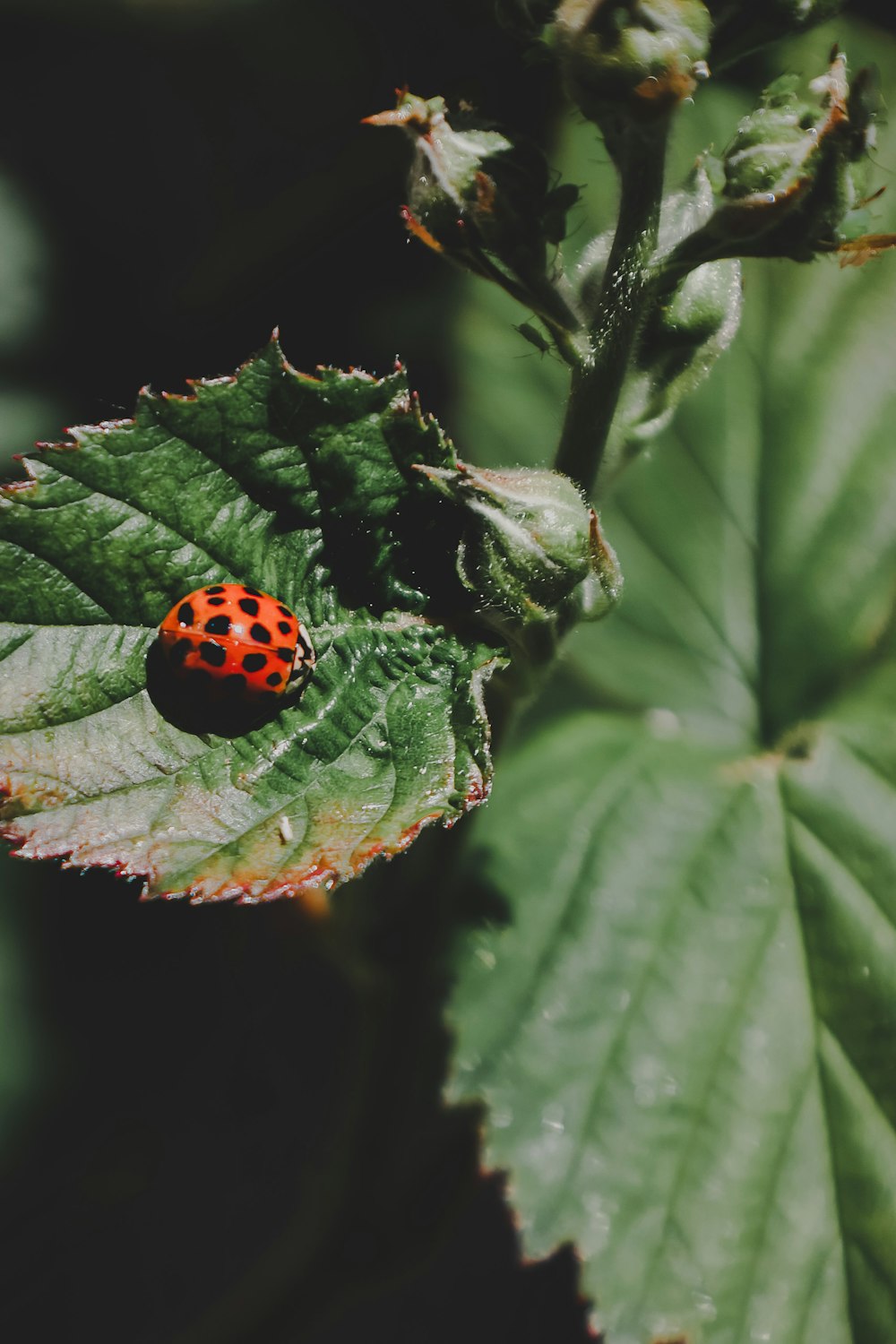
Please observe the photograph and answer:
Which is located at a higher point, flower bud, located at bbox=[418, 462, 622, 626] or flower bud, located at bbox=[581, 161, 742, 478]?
flower bud, located at bbox=[581, 161, 742, 478]

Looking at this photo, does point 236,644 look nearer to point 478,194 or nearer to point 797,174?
point 478,194

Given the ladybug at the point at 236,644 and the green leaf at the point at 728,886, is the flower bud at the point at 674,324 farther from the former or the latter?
the green leaf at the point at 728,886

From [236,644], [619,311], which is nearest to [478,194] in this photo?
[619,311]

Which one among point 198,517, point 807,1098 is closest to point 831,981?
point 807,1098

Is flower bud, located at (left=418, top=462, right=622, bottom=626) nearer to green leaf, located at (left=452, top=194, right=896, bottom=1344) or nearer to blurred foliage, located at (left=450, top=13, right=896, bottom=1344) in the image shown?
blurred foliage, located at (left=450, top=13, right=896, bottom=1344)

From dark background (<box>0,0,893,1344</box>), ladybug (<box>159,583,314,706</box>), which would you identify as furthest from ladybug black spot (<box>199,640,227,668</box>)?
dark background (<box>0,0,893,1344</box>)

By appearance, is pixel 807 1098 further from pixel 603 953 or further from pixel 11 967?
pixel 11 967
